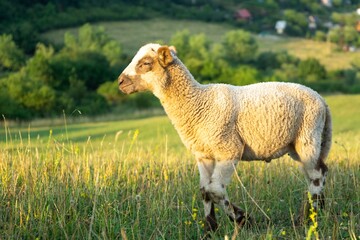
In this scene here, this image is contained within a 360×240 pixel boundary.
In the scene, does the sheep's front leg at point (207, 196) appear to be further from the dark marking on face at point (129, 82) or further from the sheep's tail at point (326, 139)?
the sheep's tail at point (326, 139)

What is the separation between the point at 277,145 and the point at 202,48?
229 ft

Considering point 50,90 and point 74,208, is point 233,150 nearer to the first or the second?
point 74,208

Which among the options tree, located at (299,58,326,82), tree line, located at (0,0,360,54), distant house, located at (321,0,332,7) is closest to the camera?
tree, located at (299,58,326,82)

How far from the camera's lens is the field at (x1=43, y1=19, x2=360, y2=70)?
82881 mm

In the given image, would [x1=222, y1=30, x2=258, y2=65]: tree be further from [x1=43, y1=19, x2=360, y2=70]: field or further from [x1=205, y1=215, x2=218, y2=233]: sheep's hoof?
[x1=205, y1=215, x2=218, y2=233]: sheep's hoof

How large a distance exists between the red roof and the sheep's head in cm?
10925

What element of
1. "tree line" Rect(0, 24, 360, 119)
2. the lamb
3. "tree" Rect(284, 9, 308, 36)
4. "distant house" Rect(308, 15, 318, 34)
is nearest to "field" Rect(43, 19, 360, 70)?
"tree line" Rect(0, 24, 360, 119)

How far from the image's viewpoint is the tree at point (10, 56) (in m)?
61.8

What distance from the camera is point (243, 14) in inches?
4557

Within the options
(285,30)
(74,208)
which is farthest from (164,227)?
(285,30)

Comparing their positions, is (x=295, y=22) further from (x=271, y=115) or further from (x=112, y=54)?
(x=271, y=115)

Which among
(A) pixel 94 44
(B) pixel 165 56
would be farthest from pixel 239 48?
(B) pixel 165 56

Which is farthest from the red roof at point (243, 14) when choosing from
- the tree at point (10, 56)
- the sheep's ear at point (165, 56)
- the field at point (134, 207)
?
the sheep's ear at point (165, 56)

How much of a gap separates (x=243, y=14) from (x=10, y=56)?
6128 centimetres
